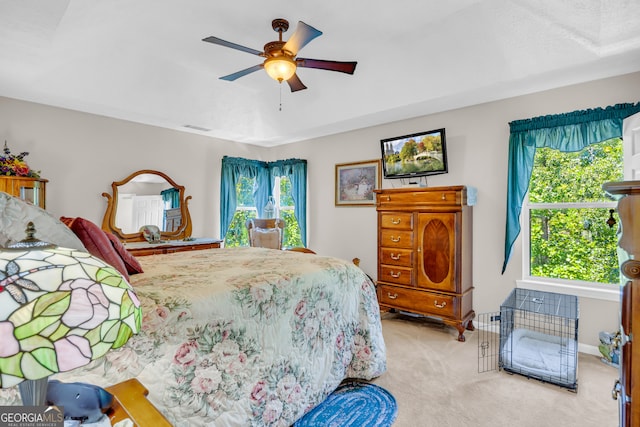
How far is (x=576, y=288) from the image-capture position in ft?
10.1

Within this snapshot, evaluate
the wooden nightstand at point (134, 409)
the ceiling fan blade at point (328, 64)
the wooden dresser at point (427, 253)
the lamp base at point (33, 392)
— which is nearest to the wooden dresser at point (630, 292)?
the wooden nightstand at point (134, 409)

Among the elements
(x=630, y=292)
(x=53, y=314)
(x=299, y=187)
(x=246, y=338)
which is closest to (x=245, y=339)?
(x=246, y=338)

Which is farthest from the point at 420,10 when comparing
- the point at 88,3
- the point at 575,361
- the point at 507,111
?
the point at 575,361

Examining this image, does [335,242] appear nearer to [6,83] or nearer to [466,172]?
[466,172]

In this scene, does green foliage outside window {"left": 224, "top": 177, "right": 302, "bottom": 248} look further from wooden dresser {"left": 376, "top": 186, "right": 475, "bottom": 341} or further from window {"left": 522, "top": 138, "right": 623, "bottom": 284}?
window {"left": 522, "top": 138, "right": 623, "bottom": 284}

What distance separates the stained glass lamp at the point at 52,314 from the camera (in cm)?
54

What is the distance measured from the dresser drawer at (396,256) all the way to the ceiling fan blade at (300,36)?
7.78 ft

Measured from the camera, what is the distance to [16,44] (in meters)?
2.66

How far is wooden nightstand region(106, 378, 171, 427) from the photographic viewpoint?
0.78 m

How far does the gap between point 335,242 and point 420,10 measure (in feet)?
10.6

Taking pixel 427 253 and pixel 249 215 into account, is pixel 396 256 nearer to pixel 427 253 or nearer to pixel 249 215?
pixel 427 253

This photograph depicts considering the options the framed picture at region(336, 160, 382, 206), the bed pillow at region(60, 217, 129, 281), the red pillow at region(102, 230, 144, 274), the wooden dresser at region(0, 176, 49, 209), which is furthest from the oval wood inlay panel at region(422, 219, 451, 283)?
the wooden dresser at region(0, 176, 49, 209)

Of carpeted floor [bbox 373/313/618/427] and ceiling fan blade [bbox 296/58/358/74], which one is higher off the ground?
ceiling fan blade [bbox 296/58/358/74]

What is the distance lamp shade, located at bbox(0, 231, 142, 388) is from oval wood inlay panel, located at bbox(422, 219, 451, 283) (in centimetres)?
320
